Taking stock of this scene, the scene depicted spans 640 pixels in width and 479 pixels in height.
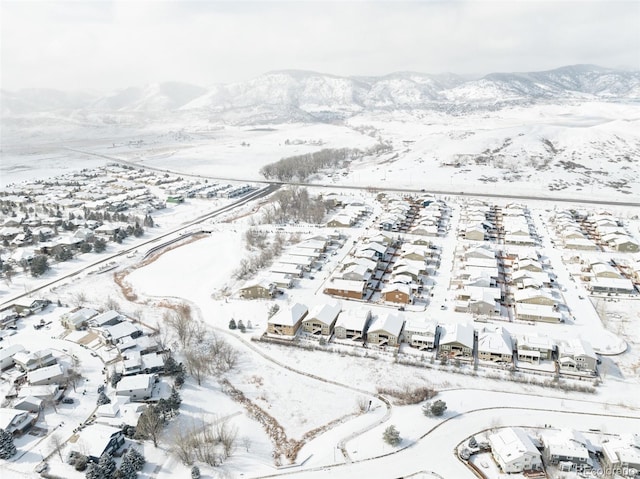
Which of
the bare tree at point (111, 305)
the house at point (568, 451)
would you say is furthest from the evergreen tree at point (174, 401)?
the house at point (568, 451)

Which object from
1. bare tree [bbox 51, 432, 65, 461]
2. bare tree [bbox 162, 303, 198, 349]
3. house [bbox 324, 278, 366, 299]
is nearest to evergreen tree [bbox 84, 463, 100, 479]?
bare tree [bbox 51, 432, 65, 461]

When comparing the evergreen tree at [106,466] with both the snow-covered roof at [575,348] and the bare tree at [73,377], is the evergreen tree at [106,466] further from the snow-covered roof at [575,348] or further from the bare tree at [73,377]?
the snow-covered roof at [575,348]

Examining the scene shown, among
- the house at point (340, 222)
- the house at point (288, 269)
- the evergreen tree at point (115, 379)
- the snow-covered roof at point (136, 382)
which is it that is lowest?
the evergreen tree at point (115, 379)

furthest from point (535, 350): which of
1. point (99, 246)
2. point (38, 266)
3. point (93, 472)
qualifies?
point (99, 246)

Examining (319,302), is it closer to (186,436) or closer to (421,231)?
(186,436)

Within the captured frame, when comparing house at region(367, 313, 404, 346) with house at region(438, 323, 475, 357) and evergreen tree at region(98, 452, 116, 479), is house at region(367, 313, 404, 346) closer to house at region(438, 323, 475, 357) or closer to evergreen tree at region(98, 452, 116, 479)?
house at region(438, 323, 475, 357)

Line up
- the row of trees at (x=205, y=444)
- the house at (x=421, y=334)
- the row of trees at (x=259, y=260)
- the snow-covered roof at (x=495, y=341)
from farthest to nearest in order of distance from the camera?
the row of trees at (x=259, y=260)
the house at (x=421, y=334)
the snow-covered roof at (x=495, y=341)
the row of trees at (x=205, y=444)
